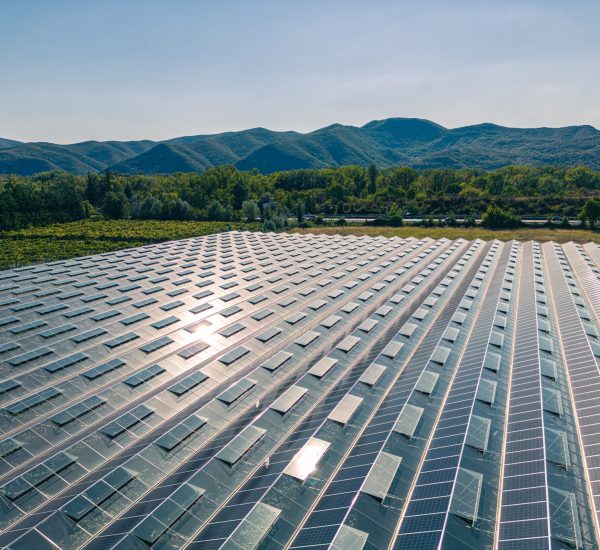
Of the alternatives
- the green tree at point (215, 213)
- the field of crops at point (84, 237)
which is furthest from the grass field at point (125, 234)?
the green tree at point (215, 213)

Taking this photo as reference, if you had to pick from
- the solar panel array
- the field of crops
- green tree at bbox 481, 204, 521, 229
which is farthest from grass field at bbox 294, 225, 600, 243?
the solar panel array

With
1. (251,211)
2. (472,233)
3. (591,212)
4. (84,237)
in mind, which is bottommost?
(84,237)

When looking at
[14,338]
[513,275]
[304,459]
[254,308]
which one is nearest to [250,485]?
[304,459]

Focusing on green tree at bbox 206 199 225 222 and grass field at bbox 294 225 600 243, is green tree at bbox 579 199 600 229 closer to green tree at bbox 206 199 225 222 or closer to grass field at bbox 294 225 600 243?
grass field at bbox 294 225 600 243

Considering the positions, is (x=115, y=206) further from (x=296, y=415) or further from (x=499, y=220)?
(x=499, y=220)

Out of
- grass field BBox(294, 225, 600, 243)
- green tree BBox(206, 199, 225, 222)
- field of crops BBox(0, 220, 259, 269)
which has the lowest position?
field of crops BBox(0, 220, 259, 269)

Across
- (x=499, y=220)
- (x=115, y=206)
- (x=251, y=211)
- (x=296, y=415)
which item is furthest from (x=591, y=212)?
(x=115, y=206)

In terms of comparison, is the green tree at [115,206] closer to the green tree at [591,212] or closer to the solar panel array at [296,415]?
the solar panel array at [296,415]

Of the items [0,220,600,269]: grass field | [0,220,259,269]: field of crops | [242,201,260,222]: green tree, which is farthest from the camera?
[242,201,260,222]: green tree
